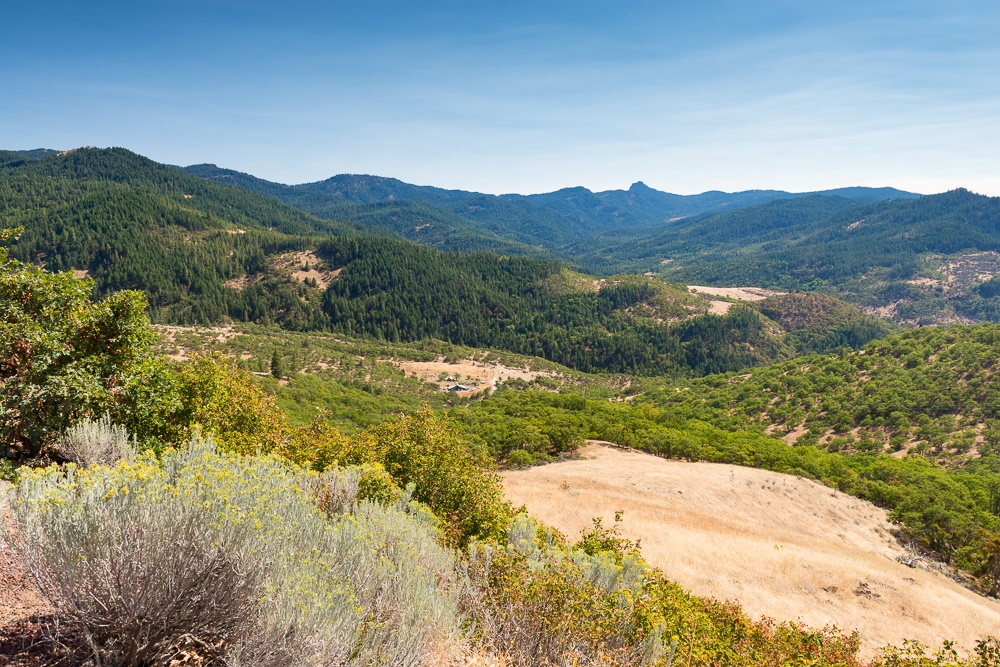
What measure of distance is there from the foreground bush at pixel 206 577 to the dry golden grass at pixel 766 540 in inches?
889

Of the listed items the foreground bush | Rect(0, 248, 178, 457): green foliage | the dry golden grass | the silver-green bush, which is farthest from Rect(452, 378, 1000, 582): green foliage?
the foreground bush

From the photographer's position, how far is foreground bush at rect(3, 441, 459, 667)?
5590mm

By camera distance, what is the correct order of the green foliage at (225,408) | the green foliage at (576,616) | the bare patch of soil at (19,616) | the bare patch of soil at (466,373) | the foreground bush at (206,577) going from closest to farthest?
the foreground bush at (206,577), the bare patch of soil at (19,616), the green foliage at (576,616), the green foliage at (225,408), the bare patch of soil at (466,373)

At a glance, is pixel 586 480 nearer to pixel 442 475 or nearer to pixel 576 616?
pixel 442 475

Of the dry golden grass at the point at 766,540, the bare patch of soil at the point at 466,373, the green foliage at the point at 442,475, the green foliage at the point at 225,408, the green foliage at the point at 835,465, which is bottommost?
the bare patch of soil at the point at 466,373

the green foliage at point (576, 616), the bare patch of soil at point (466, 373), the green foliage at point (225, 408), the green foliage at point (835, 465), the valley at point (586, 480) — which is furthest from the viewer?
the bare patch of soil at point (466, 373)

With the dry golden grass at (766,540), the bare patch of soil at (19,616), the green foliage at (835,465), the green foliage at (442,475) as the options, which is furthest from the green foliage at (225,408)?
the green foliage at (835,465)

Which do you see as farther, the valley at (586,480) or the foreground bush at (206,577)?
the valley at (586,480)

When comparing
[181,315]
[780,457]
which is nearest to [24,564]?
[780,457]

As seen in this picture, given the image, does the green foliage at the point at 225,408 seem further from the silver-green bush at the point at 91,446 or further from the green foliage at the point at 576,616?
the green foliage at the point at 576,616

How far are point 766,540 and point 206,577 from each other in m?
35.7

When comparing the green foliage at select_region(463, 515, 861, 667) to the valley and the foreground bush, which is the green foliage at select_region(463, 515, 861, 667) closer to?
the valley

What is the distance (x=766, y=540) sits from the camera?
3219 cm

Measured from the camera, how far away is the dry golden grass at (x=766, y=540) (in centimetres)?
2439
